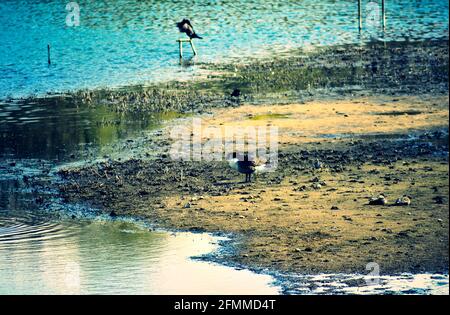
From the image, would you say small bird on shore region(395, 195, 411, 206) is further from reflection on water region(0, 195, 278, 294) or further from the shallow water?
the shallow water

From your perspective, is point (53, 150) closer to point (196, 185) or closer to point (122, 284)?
point (196, 185)

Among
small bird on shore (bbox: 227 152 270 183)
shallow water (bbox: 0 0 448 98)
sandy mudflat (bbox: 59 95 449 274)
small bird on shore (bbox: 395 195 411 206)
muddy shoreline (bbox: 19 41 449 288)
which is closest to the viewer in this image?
sandy mudflat (bbox: 59 95 449 274)

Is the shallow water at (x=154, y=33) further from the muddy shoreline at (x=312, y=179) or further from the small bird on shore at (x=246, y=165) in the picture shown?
the small bird on shore at (x=246, y=165)

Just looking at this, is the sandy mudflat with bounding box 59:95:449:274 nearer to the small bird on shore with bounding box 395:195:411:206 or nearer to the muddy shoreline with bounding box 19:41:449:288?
the muddy shoreline with bounding box 19:41:449:288

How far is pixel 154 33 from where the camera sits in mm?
47125

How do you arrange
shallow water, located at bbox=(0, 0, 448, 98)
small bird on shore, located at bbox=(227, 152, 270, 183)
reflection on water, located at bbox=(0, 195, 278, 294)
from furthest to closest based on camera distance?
shallow water, located at bbox=(0, 0, 448, 98), small bird on shore, located at bbox=(227, 152, 270, 183), reflection on water, located at bbox=(0, 195, 278, 294)

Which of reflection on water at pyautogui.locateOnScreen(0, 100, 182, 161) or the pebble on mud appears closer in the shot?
the pebble on mud

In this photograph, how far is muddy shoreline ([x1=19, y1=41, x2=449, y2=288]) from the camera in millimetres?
14594

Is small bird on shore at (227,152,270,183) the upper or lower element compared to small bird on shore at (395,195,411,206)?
upper

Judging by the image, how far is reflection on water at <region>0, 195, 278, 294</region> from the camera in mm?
13570

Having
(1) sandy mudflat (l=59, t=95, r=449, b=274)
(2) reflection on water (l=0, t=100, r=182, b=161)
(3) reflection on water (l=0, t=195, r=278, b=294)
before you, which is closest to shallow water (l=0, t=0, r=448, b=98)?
(2) reflection on water (l=0, t=100, r=182, b=161)

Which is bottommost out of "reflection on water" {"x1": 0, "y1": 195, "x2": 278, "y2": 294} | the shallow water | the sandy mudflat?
"reflection on water" {"x1": 0, "y1": 195, "x2": 278, "y2": 294}

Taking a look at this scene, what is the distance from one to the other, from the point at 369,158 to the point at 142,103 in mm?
9890

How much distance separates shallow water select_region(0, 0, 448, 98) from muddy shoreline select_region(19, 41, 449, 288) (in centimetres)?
569
